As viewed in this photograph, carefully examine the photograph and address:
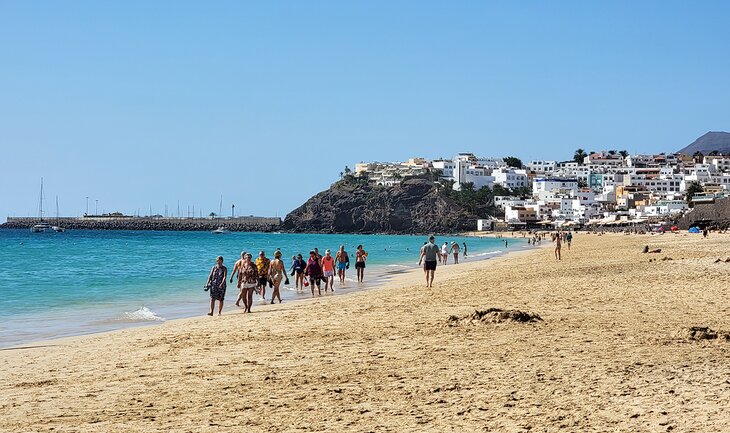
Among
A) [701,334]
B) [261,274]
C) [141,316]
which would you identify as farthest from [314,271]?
[701,334]

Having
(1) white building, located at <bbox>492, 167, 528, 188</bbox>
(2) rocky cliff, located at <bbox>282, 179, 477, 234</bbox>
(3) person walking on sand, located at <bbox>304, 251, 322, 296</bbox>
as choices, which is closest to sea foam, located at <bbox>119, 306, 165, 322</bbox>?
(3) person walking on sand, located at <bbox>304, 251, 322, 296</bbox>

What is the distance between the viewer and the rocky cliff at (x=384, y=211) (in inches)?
6348

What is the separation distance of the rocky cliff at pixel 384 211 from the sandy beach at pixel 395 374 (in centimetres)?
14541

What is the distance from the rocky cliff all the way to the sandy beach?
14541cm

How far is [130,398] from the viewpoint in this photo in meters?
7.31

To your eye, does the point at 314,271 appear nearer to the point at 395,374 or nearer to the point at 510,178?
the point at 395,374

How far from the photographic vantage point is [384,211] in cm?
16862

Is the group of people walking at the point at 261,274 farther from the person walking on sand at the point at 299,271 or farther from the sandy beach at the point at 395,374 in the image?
the sandy beach at the point at 395,374

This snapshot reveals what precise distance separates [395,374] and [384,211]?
16078 centimetres

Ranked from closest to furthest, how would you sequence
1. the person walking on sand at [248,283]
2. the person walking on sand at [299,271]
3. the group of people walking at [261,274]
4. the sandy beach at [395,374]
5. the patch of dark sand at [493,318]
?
the sandy beach at [395,374] → the patch of dark sand at [493,318] → the group of people walking at [261,274] → the person walking on sand at [248,283] → the person walking on sand at [299,271]

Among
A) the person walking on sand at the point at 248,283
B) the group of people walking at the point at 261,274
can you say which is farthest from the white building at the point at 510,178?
the person walking on sand at the point at 248,283

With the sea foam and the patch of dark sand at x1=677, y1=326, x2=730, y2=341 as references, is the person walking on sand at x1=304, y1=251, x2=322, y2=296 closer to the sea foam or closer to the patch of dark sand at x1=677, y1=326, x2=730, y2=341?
the sea foam

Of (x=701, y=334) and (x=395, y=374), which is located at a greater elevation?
(x=701, y=334)

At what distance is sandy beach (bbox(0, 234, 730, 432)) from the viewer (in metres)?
6.18
